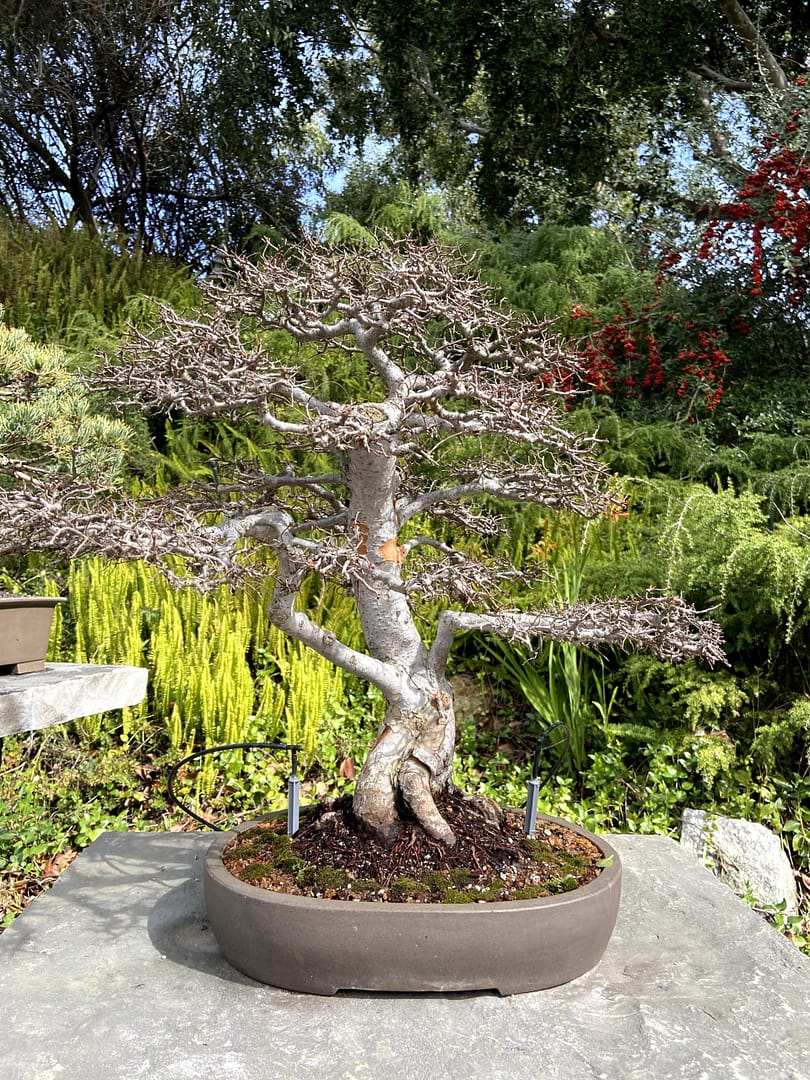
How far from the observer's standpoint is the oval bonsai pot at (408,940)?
1724 mm

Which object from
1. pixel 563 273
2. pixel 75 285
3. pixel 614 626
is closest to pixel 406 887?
pixel 614 626

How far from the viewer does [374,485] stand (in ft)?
6.70

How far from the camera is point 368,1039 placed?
1655 mm

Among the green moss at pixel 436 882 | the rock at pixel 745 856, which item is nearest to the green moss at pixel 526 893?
the green moss at pixel 436 882

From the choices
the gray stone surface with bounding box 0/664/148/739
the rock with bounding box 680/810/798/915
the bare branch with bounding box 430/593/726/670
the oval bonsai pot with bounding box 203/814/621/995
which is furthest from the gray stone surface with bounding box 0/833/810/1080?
the rock with bounding box 680/810/798/915

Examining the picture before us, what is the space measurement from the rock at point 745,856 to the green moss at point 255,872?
1.89m

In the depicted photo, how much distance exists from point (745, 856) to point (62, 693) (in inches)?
97.6

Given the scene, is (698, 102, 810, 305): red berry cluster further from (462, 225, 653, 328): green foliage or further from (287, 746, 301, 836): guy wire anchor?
(287, 746, 301, 836): guy wire anchor

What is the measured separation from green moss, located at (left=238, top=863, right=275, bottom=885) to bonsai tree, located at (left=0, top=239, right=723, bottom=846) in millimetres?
253

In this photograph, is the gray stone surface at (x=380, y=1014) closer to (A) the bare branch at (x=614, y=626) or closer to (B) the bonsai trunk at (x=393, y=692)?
(B) the bonsai trunk at (x=393, y=692)

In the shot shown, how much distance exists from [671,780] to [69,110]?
7.72 m

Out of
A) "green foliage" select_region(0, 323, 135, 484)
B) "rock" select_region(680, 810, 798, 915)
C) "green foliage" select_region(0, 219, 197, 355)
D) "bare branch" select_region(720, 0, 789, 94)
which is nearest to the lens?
"green foliage" select_region(0, 323, 135, 484)

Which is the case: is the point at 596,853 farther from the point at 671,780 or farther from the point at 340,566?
the point at 671,780

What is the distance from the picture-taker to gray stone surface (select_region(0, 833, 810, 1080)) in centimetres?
157
